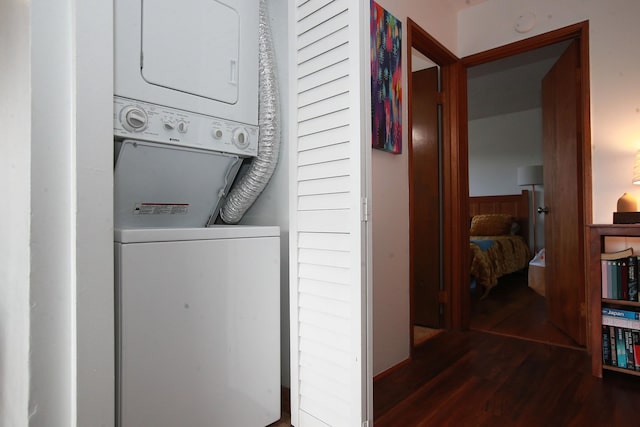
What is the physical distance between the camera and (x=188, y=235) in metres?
1.21

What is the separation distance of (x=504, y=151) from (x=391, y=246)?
13.5ft

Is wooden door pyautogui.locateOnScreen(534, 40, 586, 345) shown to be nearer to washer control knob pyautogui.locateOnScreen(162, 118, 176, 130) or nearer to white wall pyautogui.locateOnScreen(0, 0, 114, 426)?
washer control knob pyautogui.locateOnScreen(162, 118, 176, 130)

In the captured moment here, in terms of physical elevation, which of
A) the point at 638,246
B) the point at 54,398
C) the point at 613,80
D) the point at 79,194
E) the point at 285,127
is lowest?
the point at 54,398

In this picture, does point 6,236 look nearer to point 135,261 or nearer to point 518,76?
point 135,261

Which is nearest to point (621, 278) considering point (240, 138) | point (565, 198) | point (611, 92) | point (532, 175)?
point (565, 198)

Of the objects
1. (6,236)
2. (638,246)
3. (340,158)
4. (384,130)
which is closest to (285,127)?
(340,158)

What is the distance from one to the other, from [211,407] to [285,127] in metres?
1.13

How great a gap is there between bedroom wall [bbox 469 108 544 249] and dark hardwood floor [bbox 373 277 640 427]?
10.4 feet

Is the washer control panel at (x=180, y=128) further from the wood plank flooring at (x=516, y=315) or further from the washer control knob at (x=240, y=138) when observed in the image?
the wood plank flooring at (x=516, y=315)

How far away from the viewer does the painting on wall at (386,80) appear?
1925 mm

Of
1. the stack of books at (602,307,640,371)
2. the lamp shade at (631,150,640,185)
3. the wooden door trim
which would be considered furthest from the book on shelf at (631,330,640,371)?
the wooden door trim

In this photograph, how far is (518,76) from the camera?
3.89m

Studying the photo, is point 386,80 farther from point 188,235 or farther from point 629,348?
point 629,348

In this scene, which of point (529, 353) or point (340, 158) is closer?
point (340, 158)
